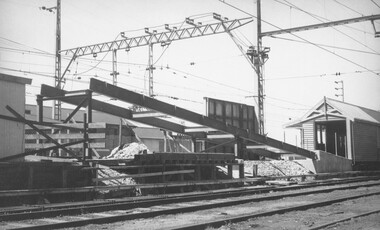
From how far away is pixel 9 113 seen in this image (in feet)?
50.1

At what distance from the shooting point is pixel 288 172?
26453 mm

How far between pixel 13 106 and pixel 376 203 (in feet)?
42.1

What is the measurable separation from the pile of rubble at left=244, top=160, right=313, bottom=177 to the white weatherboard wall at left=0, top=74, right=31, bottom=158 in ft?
44.0

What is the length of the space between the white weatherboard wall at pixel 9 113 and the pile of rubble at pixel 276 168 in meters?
13.4

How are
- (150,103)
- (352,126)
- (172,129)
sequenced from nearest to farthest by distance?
(150,103)
(172,129)
(352,126)

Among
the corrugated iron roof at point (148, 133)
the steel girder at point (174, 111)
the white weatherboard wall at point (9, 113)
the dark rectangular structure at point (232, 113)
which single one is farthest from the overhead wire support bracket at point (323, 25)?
the corrugated iron roof at point (148, 133)

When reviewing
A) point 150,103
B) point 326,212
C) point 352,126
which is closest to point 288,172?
point 352,126

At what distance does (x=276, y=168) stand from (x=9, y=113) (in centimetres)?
1628

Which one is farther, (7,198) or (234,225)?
(7,198)

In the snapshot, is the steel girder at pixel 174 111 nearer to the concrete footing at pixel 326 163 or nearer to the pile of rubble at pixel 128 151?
the concrete footing at pixel 326 163

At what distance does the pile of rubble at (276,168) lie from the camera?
25.2 m

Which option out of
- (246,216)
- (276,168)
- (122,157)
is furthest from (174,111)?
(276,168)

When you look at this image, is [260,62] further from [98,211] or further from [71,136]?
[98,211]

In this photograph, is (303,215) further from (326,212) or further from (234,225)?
(234,225)
